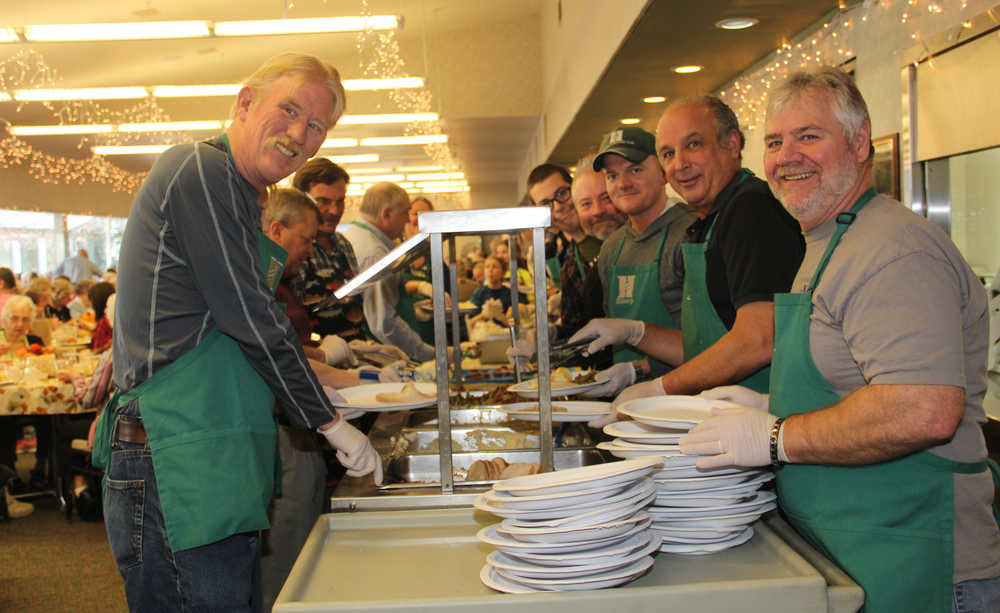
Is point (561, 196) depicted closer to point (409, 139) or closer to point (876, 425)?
point (876, 425)

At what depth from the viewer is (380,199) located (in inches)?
170

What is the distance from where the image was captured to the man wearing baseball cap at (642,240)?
272 cm

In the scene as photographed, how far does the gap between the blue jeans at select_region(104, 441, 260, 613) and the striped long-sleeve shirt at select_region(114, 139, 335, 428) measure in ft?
0.57

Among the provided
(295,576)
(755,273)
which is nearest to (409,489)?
(295,576)

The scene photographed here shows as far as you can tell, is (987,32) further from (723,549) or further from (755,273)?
(723,549)

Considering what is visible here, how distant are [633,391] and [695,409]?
0.43 m

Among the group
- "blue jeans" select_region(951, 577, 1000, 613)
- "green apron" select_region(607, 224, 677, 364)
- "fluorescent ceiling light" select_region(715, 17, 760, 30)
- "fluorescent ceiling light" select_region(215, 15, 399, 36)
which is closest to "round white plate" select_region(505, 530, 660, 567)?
"blue jeans" select_region(951, 577, 1000, 613)

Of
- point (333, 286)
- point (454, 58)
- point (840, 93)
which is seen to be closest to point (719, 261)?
point (840, 93)

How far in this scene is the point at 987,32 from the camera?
250 centimetres

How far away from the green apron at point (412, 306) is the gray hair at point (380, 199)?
461 millimetres

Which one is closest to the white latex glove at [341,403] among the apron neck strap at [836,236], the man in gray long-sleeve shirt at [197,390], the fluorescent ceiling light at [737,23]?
the man in gray long-sleeve shirt at [197,390]

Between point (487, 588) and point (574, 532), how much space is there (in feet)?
0.57

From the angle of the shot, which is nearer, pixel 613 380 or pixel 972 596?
pixel 972 596

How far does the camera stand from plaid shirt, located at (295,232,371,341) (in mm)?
3352
